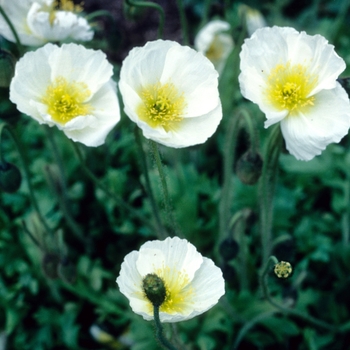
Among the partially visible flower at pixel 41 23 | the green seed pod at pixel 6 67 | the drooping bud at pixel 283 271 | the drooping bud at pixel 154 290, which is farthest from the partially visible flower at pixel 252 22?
the drooping bud at pixel 154 290

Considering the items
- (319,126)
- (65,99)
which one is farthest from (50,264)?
(319,126)

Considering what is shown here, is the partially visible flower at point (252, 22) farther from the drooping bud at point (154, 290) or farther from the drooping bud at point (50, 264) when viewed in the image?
the drooping bud at point (154, 290)

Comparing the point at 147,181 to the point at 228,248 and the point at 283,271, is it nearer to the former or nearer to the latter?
the point at 228,248

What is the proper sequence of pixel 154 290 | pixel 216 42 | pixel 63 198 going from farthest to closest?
pixel 216 42
pixel 63 198
pixel 154 290

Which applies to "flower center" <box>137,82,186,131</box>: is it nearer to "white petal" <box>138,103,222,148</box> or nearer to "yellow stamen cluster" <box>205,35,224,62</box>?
"white petal" <box>138,103,222,148</box>

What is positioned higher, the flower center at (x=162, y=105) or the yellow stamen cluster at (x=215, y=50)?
the flower center at (x=162, y=105)

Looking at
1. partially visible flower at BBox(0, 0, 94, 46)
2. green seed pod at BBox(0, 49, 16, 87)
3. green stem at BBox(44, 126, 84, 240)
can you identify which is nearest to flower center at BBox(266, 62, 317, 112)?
partially visible flower at BBox(0, 0, 94, 46)
